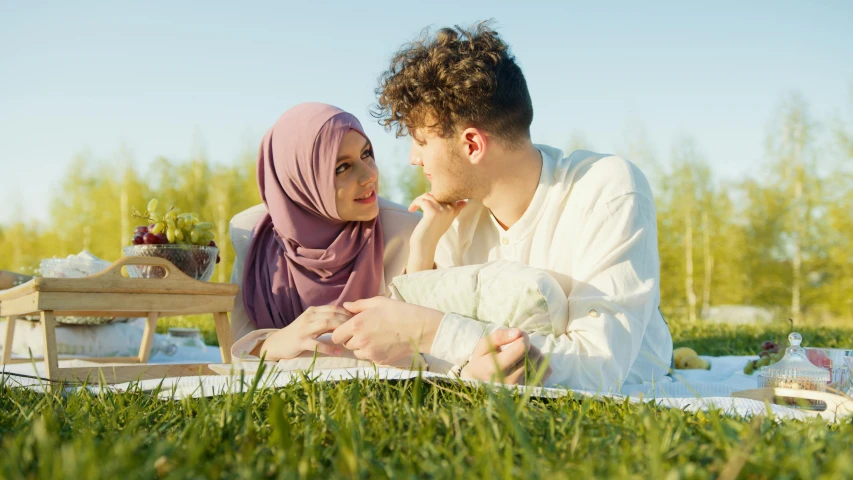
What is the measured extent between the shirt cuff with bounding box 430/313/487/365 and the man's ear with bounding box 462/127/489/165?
2.92 feet

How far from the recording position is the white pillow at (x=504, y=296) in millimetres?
2758

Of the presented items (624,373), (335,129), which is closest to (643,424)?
(624,373)

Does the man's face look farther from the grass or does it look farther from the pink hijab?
the grass

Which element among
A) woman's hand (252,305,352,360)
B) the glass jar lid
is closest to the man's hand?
woman's hand (252,305,352,360)

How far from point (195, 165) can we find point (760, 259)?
1731 cm

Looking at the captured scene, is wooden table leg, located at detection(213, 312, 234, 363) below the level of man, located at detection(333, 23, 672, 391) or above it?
below

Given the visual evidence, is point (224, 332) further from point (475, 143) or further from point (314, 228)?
point (475, 143)

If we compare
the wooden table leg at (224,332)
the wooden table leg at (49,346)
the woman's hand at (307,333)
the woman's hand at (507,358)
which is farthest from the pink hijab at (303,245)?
the woman's hand at (507,358)

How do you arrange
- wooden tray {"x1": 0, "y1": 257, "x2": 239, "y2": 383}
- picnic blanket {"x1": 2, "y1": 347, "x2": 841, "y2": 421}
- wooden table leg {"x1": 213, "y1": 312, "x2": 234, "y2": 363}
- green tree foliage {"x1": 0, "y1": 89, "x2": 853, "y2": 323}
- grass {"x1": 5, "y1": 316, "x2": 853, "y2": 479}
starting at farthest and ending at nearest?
green tree foliage {"x1": 0, "y1": 89, "x2": 853, "y2": 323} → wooden table leg {"x1": 213, "y1": 312, "x2": 234, "y2": 363} → wooden tray {"x1": 0, "y1": 257, "x2": 239, "y2": 383} → picnic blanket {"x1": 2, "y1": 347, "x2": 841, "y2": 421} → grass {"x1": 5, "y1": 316, "x2": 853, "y2": 479}

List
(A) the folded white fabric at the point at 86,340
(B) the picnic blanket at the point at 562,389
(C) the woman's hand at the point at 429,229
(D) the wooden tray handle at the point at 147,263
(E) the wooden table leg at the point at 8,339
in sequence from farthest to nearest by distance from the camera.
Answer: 1. (A) the folded white fabric at the point at 86,340
2. (E) the wooden table leg at the point at 8,339
3. (C) the woman's hand at the point at 429,229
4. (D) the wooden tray handle at the point at 147,263
5. (B) the picnic blanket at the point at 562,389

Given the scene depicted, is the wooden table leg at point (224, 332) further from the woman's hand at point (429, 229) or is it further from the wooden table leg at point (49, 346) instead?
the woman's hand at point (429, 229)

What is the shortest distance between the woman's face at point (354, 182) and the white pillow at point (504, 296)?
3.04 feet

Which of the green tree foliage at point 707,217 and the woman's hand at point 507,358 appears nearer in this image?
the woman's hand at point 507,358

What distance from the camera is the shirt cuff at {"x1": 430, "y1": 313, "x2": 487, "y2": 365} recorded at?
2654mm
